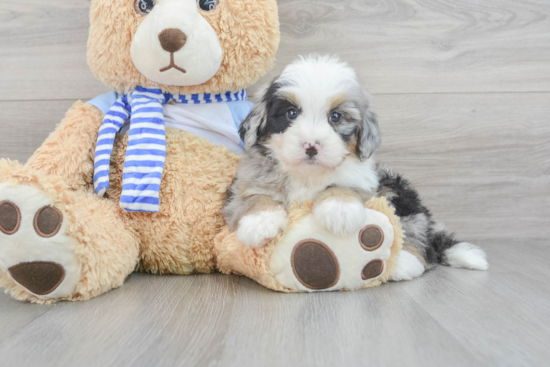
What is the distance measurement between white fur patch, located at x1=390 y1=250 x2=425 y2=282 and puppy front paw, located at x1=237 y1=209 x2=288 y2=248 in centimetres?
49

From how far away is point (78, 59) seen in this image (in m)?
2.27

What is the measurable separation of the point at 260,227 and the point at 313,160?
277 mm

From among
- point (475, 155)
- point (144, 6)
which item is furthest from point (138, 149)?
point (475, 155)

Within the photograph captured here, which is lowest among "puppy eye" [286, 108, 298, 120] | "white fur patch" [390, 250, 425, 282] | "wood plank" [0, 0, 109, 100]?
"white fur patch" [390, 250, 425, 282]

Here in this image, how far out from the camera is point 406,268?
5.48 feet

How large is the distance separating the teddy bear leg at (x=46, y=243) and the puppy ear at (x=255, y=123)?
1.98 ft

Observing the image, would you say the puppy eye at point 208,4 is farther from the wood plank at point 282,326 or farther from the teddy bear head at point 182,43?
the wood plank at point 282,326

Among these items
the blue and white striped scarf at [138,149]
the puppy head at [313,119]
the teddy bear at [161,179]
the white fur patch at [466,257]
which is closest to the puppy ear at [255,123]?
the puppy head at [313,119]

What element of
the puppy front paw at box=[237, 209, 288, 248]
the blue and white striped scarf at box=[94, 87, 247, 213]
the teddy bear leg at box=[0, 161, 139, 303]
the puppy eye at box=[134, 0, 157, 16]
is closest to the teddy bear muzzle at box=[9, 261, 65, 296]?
the teddy bear leg at box=[0, 161, 139, 303]

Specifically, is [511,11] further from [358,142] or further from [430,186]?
[358,142]

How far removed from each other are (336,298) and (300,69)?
79cm

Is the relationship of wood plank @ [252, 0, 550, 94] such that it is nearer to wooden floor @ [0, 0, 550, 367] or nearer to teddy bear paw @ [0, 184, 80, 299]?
wooden floor @ [0, 0, 550, 367]

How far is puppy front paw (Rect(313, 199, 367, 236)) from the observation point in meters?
1.39

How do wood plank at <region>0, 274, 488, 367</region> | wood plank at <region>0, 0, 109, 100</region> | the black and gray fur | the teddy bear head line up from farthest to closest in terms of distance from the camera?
1. wood plank at <region>0, 0, 109, 100</region>
2. the black and gray fur
3. the teddy bear head
4. wood plank at <region>0, 274, 488, 367</region>
